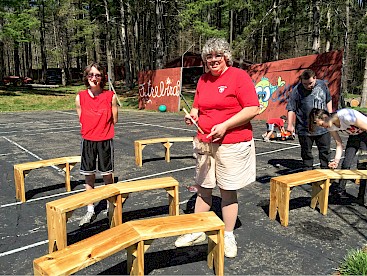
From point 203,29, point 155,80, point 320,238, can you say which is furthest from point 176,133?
point 203,29

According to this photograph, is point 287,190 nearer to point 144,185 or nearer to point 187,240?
point 187,240

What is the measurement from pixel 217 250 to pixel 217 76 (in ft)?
4.84

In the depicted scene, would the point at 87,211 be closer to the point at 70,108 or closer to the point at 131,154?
the point at 131,154

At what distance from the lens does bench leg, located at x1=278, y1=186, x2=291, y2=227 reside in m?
3.75

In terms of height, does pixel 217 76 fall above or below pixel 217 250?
above

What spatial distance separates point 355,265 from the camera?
8.84 ft

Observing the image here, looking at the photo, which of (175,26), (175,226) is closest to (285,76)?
(175,226)

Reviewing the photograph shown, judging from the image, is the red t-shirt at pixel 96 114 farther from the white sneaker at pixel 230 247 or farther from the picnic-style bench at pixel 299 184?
the picnic-style bench at pixel 299 184

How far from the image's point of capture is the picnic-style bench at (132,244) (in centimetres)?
220

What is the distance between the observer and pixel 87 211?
4.07m

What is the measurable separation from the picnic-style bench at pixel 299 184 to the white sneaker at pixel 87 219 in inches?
84.0

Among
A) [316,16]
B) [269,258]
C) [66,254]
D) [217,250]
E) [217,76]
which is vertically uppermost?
[316,16]

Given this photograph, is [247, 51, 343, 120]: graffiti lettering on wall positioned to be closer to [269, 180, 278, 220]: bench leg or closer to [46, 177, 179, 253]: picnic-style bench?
[269, 180, 278, 220]: bench leg

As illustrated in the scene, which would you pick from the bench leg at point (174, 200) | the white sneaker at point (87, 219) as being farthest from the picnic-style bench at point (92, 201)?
the white sneaker at point (87, 219)
